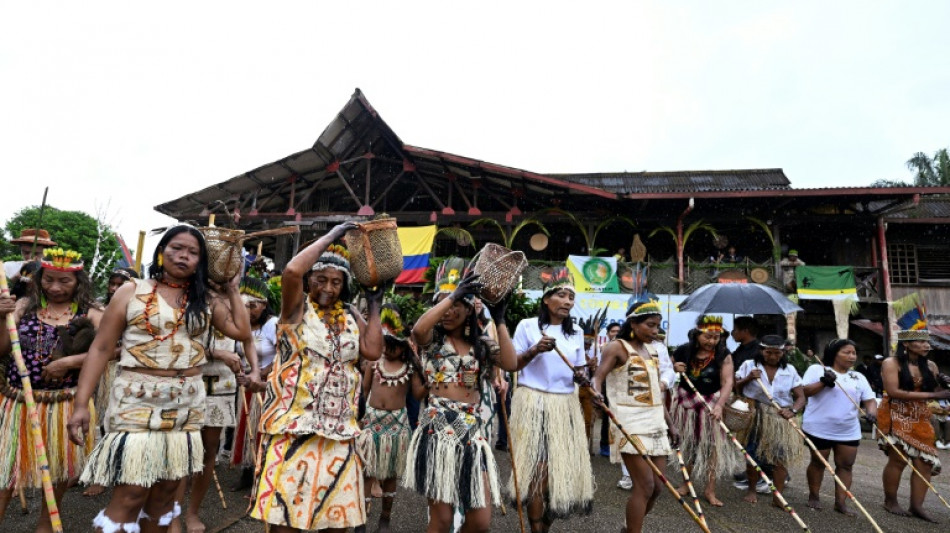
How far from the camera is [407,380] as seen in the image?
405 cm

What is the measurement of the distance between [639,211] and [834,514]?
34.9ft

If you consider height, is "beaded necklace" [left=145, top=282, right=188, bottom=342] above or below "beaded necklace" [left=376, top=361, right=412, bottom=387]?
above

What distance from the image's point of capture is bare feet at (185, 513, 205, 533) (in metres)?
3.58

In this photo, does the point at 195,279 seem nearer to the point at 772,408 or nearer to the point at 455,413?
the point at 455,413

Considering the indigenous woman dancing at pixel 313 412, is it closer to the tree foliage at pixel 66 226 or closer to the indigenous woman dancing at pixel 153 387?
the indigenous woman dancing at pixel 153 387

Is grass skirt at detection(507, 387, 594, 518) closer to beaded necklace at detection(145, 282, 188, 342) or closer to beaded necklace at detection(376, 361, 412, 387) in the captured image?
beaded necklace at detection(376, 361, 412, 387)

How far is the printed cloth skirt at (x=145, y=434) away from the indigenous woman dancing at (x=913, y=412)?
19.5ft

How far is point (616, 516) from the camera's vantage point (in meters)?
4.69

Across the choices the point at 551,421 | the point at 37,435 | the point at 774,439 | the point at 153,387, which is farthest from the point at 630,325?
the point at 37,435

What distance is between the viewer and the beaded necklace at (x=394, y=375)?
157 inches

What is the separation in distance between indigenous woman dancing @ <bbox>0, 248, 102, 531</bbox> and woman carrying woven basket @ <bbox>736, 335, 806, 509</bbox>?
5.51 metres

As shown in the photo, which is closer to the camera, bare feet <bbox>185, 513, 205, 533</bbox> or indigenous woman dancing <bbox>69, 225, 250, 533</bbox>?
indigenous woman dancing <bbox>69, 225, 250, 533</bbox>

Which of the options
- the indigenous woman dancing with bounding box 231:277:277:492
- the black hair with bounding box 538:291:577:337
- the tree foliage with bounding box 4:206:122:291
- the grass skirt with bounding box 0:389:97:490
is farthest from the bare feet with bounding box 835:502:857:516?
the tree foliage with bounding box 4:206:122:291

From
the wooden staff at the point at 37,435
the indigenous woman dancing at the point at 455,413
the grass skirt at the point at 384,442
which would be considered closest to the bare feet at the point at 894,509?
the indigenous woman dancing at the point at 455,413
